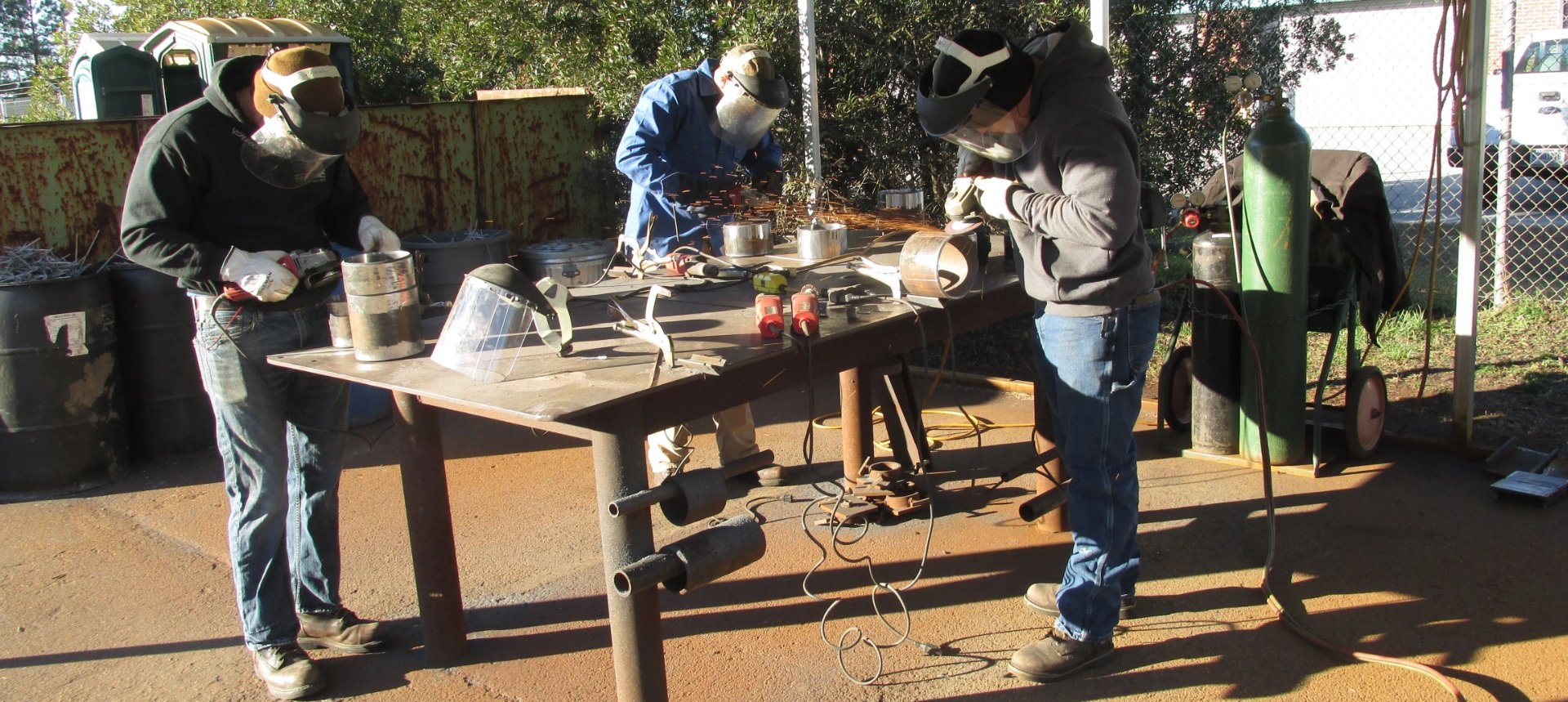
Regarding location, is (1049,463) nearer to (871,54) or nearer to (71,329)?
(871,54)

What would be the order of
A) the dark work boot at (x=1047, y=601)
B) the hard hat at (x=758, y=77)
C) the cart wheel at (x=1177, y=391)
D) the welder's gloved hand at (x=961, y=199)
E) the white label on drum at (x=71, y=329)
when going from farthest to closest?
the cart wheel at (x=1177, y=391)
the white label on drum at (x=71, y=329)
the hard hat at (x=758, y=77)
the dark work boot at (x=1047, y=601)
the welder's gloved hand at (x=961, y=199)

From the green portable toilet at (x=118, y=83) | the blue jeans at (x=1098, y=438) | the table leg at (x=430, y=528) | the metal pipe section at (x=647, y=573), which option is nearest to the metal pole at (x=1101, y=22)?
the blue jeans at (x=1098, y=438)

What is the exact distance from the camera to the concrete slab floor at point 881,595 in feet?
11.3

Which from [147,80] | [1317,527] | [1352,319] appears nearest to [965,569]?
[1317,527]

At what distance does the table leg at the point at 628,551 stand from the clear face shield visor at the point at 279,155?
1320 mm

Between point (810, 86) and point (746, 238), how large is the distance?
245 centimetres

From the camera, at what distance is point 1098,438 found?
3.23 meters

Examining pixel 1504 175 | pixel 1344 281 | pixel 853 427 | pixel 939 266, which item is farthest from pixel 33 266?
pixel 1504 175

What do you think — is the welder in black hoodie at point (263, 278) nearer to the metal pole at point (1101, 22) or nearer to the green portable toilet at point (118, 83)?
the metal pole at point (1101, 22)

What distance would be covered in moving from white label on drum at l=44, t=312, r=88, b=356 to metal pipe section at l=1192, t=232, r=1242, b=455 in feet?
16.5

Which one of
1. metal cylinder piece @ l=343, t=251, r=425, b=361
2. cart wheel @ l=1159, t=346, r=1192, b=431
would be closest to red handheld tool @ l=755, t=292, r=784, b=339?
metal cylinder piece @ l=343, t=251, r=425, b=361

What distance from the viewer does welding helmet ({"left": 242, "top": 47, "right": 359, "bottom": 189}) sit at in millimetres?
3199

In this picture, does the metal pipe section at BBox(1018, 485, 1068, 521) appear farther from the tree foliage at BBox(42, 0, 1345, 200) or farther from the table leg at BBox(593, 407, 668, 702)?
the tree foliage at BBox(42, 0, 1345, 200)

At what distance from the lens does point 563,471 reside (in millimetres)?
5547
